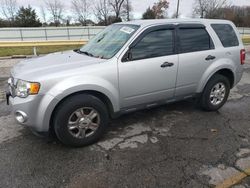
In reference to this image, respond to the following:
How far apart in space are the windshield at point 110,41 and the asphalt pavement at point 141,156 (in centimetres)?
127

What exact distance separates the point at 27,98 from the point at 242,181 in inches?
→ 109

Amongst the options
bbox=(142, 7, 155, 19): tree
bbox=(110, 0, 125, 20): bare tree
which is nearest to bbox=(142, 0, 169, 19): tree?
bbox=(142, 7, 155, 19): tree

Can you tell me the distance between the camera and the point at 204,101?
470cm

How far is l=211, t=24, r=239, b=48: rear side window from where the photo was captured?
4.66 m

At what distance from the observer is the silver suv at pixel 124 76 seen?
317 cm

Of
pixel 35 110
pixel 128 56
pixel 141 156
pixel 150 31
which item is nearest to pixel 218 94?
pixel 150 31

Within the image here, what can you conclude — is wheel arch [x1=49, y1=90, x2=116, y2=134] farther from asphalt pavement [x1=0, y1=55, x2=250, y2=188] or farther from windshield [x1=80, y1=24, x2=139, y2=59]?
windshield [x1=80, y1=24, x2=139, y2=59]

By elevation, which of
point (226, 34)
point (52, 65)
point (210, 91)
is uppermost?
point (226, 34)

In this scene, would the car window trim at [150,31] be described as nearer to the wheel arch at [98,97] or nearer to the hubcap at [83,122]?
the wheel arch at [98,97]

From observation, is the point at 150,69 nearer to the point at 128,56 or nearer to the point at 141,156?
the point at 128,56

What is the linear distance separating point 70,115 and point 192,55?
7.65 feet

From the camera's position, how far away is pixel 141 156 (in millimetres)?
3283

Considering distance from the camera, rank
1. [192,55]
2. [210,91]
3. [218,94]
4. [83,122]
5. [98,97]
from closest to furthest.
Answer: [83,122] < [98,97] < [192,55] < [210,91] < [218,94]

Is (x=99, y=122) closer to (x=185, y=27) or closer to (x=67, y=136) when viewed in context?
(x=67, y=136)
